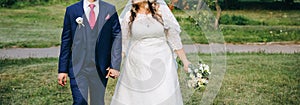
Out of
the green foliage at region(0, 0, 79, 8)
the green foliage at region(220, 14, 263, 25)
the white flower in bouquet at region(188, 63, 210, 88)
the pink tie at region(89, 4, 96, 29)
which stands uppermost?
the pink tie at region(89, 4, 96, 29)

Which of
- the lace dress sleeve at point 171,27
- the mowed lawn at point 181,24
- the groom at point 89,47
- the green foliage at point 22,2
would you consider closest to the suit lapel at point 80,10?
the groom at point 89,47

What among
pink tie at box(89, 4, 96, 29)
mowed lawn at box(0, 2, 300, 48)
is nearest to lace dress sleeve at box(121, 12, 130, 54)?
pink tie at box(89, 4, 96, 29)

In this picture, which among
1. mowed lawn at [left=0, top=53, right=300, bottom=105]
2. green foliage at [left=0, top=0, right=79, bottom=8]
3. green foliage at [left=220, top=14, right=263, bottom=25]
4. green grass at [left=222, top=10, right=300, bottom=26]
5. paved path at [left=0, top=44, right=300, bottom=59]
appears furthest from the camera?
green grass at [left=222, top=10, right=300, bottom=26]

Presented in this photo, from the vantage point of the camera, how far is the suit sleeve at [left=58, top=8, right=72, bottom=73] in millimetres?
4562

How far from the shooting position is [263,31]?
13.8 meters

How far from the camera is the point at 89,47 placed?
4582 mm

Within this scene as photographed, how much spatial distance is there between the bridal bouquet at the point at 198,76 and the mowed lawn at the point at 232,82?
957 millimetres

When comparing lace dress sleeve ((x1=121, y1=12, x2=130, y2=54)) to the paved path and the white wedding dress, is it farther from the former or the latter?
the paved path

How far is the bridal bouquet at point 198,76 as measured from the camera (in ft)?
18.4

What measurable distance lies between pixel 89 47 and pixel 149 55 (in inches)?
28.8

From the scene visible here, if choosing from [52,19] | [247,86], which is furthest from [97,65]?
[52,19]

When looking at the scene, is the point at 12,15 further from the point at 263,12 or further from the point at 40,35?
the point at 263,12

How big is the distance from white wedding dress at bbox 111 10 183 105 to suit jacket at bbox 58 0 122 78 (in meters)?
0.37

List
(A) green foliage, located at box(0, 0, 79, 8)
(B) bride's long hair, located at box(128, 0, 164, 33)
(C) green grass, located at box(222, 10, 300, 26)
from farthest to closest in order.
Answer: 1. (C) green grass, located at box(222, 10, 300, 26)
2. (A) green foliage, located at box(0, 0, 79, 8)
3. (B) bride's long hair, located at box(128, 0, 164, 33)
